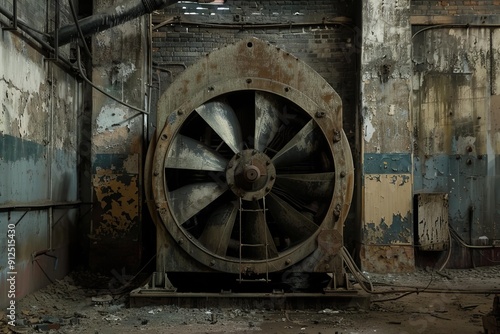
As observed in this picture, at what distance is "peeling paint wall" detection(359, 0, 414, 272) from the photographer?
6.45 metres

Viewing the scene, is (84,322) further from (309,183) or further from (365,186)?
(365,186)

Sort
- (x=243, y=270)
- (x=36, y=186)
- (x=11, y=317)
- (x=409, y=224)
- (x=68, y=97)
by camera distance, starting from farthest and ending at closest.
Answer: (x=409, y=224), (x=68, y=97), (x=36, y=186), (x=243, y=270), (x=11, y=317)

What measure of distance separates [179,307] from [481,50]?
17.5ft

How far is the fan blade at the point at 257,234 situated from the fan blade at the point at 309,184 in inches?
14.3

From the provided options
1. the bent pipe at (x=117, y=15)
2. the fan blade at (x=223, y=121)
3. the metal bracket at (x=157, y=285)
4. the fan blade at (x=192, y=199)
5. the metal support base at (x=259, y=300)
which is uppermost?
the bent pipe at (x=117, y=15)

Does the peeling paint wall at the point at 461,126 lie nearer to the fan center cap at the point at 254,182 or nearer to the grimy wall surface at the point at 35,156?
the fan center cap at the point at 254,182

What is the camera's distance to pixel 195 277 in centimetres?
523

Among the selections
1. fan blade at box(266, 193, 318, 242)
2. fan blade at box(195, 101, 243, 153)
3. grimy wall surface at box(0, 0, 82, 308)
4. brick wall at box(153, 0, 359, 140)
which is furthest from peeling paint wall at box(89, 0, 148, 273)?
fan blade at box(266, 193, 318, 242)

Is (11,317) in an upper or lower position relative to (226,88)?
lower

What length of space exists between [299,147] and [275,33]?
282 cm

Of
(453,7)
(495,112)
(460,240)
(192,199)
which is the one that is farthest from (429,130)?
(192,199)

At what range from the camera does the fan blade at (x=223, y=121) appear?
15.2 feet

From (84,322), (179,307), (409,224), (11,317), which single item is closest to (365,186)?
(409,224)

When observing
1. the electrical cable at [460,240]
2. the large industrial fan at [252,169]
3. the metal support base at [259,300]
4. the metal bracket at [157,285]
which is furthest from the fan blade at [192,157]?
the electrical cable at [460,240]
